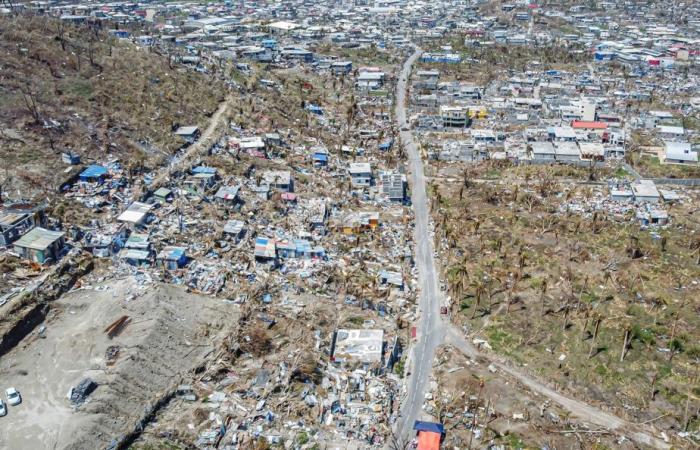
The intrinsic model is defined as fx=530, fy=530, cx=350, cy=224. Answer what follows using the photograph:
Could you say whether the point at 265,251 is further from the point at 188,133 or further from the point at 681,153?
the point at 681,153

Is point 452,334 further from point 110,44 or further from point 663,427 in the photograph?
point 110,44

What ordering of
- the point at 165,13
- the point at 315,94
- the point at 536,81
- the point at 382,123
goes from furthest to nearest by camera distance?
the point at 165,13, the point at 536,81, the point at 315,94, the point at 382,123

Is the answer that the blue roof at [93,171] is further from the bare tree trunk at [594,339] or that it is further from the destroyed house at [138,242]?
the bare tree trunk at [594,339]

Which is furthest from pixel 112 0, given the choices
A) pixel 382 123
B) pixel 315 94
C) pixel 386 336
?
pixel 386 336

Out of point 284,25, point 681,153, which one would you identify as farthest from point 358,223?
point 284,25

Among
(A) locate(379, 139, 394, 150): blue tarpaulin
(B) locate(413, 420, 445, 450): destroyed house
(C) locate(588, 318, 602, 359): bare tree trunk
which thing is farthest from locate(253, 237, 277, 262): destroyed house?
(A) locate(379, 139, 394, 150): blue tarpaulin

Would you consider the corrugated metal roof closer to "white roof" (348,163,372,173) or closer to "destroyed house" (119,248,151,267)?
"destroyed house" (119,248,151,267)
